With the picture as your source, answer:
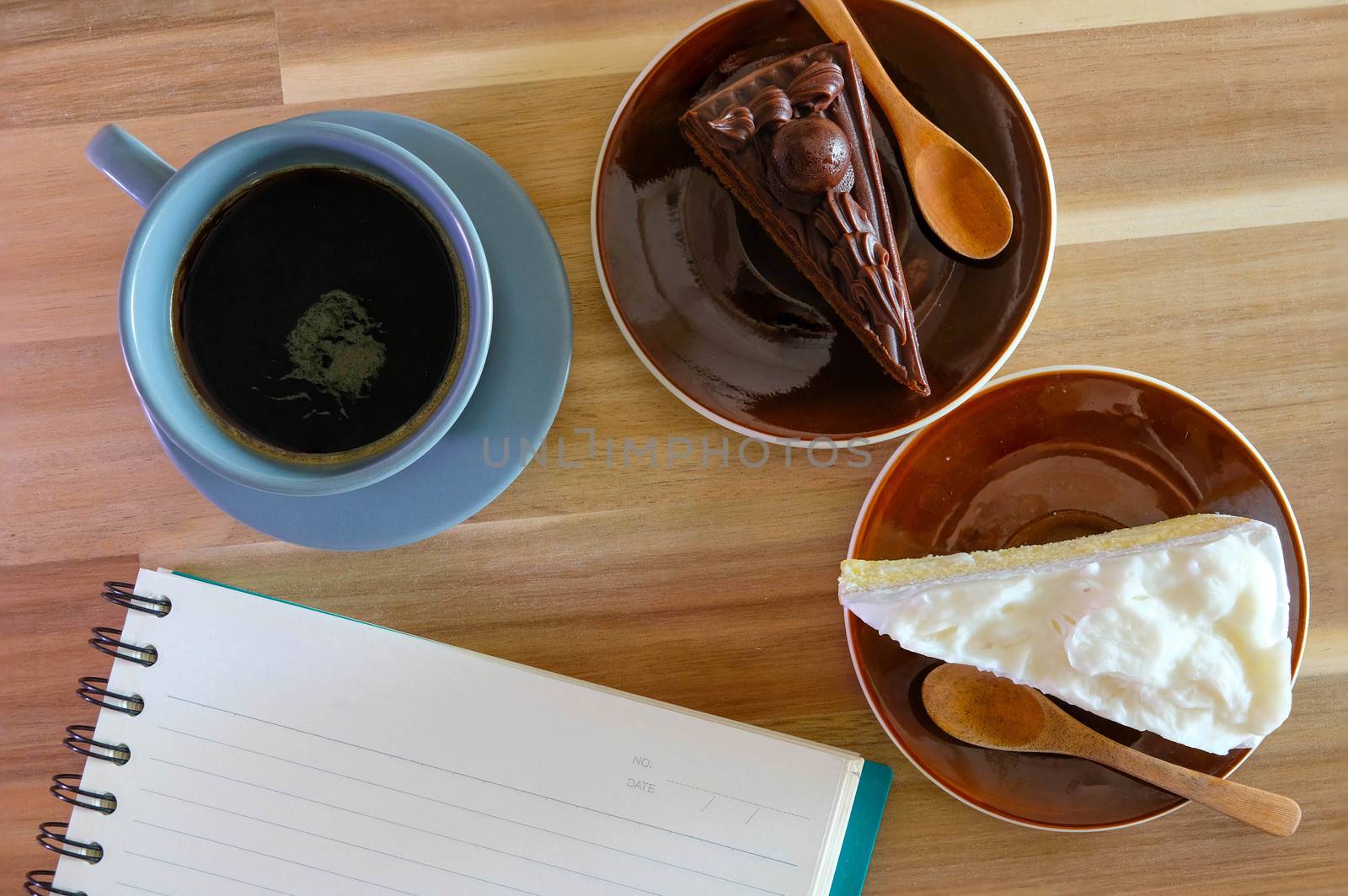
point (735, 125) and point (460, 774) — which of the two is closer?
point (735, 125)

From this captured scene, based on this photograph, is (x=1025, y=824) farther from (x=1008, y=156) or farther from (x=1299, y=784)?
(x=1008, y=156)

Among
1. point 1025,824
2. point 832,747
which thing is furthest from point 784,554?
point 1025,824

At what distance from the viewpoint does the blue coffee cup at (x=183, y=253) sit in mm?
728

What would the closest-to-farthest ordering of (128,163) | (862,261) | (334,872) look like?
(128,163), (862,261), (334,872)

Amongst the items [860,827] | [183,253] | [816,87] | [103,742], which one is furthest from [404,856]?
[816,87]

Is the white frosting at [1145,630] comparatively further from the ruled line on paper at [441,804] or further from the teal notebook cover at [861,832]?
the ruled line on paper at [441,804]

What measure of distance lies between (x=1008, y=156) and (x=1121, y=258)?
0.72 feet

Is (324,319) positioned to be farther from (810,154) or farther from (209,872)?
(209,872)

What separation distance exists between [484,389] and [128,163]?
36cm

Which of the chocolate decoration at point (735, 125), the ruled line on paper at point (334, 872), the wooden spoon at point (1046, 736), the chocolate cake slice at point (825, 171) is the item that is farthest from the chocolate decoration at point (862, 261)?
the ruled line on paper at point (334, 872)

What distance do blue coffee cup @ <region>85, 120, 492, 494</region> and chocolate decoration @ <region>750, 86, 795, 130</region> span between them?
31 centimetres

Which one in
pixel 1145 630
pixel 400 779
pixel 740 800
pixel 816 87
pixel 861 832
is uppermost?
pixel 400 779

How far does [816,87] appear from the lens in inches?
32.9

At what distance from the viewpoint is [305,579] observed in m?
1.00
